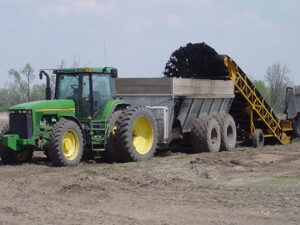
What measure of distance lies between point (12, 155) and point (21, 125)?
96cm

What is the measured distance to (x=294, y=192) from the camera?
796cm

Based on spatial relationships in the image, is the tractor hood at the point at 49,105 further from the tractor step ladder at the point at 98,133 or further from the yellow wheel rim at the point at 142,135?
the yellow wheel rim at the point at 142,135

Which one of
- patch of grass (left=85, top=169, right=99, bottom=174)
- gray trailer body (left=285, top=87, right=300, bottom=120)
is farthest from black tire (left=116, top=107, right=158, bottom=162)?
gray trailer body (left=285, top=87, right=300, bottom=120)

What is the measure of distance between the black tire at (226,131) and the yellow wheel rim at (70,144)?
18.6ft

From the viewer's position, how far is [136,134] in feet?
40.8

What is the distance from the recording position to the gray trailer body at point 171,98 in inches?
525

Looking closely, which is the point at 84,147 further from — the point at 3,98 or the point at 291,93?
the point at 3,98

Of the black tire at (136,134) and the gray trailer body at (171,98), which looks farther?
the gray trailer body at (171,98)

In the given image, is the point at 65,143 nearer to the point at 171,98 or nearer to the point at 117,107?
the point at 117,107

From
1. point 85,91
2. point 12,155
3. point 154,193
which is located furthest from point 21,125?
point 154,193

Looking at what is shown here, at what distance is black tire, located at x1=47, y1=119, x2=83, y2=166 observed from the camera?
10539mm

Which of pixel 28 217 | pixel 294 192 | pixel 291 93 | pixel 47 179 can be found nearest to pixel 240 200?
pixel 294 192

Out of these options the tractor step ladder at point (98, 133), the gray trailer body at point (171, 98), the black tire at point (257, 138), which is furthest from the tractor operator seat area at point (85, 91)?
the black tire at point (257, 138)

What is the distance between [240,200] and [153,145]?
5.31 meters
